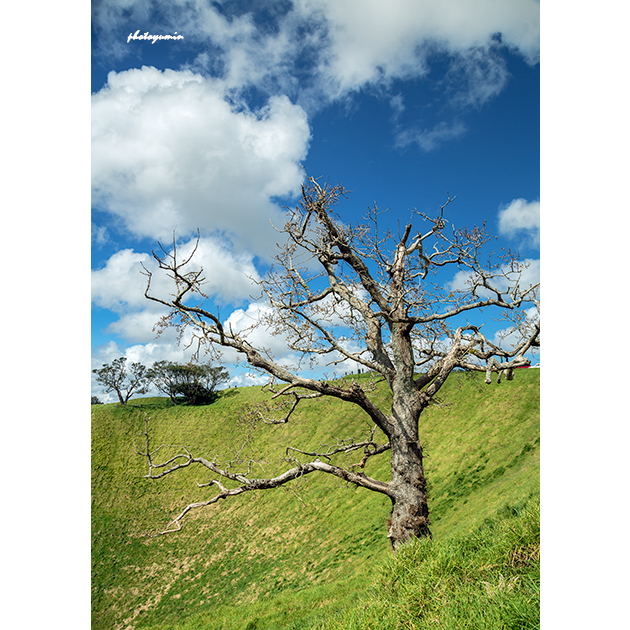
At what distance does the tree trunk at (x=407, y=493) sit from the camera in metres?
7.32

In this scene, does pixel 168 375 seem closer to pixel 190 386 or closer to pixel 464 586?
pixel 190 386

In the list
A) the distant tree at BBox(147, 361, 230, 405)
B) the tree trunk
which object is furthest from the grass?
the distant tree at BBox(147, 361, 230, 405)

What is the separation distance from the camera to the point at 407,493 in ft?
24.5

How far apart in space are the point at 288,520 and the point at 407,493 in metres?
19.6

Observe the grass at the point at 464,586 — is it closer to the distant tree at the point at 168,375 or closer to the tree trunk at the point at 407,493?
the tree trunk at the point at 407,493

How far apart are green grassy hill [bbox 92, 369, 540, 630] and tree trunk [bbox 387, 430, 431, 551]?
10.9 feet

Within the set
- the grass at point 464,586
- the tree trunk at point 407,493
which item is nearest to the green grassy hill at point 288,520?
the tree trunk at point 407,493

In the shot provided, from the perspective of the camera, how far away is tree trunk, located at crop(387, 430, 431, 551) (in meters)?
7.32
